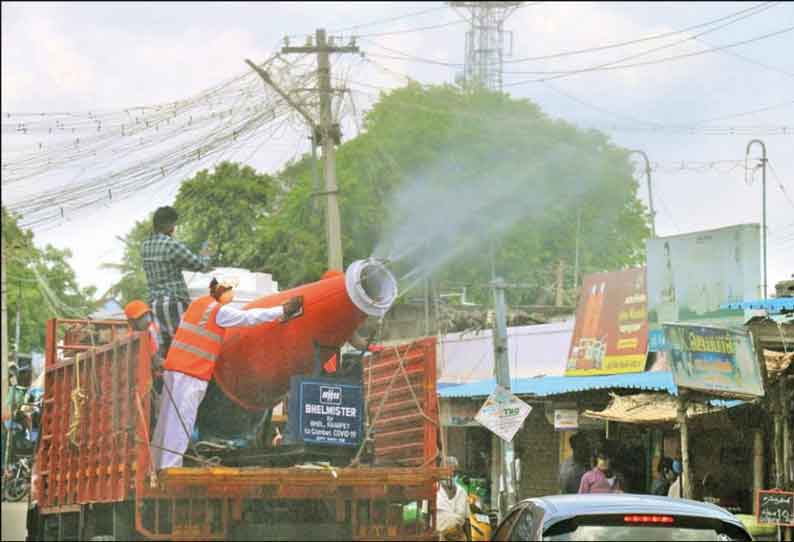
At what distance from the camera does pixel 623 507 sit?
29.1 ft

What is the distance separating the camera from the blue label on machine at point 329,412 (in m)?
→ 11.5

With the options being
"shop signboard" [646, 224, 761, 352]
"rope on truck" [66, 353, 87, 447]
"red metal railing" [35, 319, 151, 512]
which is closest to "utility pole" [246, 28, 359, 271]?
"shop signboard" [646, 224, 761, 352]

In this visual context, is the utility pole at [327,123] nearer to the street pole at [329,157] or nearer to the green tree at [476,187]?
the street pole at [329,157]

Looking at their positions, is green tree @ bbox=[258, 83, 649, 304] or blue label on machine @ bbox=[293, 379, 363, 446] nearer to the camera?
blue label on machine @ bbox=[293, 379, 363, 446]

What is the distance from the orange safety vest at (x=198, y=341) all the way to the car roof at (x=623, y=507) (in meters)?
3.22

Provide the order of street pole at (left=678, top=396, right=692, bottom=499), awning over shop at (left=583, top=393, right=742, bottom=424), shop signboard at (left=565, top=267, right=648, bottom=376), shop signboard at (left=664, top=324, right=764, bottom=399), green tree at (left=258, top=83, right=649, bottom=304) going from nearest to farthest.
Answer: shop signboard at (left=664, top=324, right=764, bottom=399)
street pole at (left=678, top=396, right=692, bottom=499)
awning over shop at (left=583, top=393, right=742, bottom=424)
green tree at (left=258, top=83, right=649, bottom=304)
shop signboard at (left=565, top=267, right=648, bottom=376)

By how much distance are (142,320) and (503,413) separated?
9176 millimetres

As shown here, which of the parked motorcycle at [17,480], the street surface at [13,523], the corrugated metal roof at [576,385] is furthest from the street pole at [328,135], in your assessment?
the street surface at [13,523]

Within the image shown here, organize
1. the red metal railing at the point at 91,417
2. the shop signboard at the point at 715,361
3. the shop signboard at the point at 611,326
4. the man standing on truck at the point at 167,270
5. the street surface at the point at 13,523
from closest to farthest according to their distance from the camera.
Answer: the red metal railing at the point at 91,417, the man standing on truck at the point at 167,270, the shop signboard at the point at 715,361, the street surface at the point at 13,523, the shop signboard at the point at 611,326

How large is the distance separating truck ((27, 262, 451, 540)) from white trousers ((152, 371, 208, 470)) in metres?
0.12

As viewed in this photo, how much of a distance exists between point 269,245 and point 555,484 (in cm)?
1374

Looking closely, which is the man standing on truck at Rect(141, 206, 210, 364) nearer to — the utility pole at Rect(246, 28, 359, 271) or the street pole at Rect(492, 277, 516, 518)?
the street pole at Rect(492, 277, 516, 518)

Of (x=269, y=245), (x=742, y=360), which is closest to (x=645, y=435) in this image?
(x=742, y=360)

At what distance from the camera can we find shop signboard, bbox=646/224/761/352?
23.3 m
